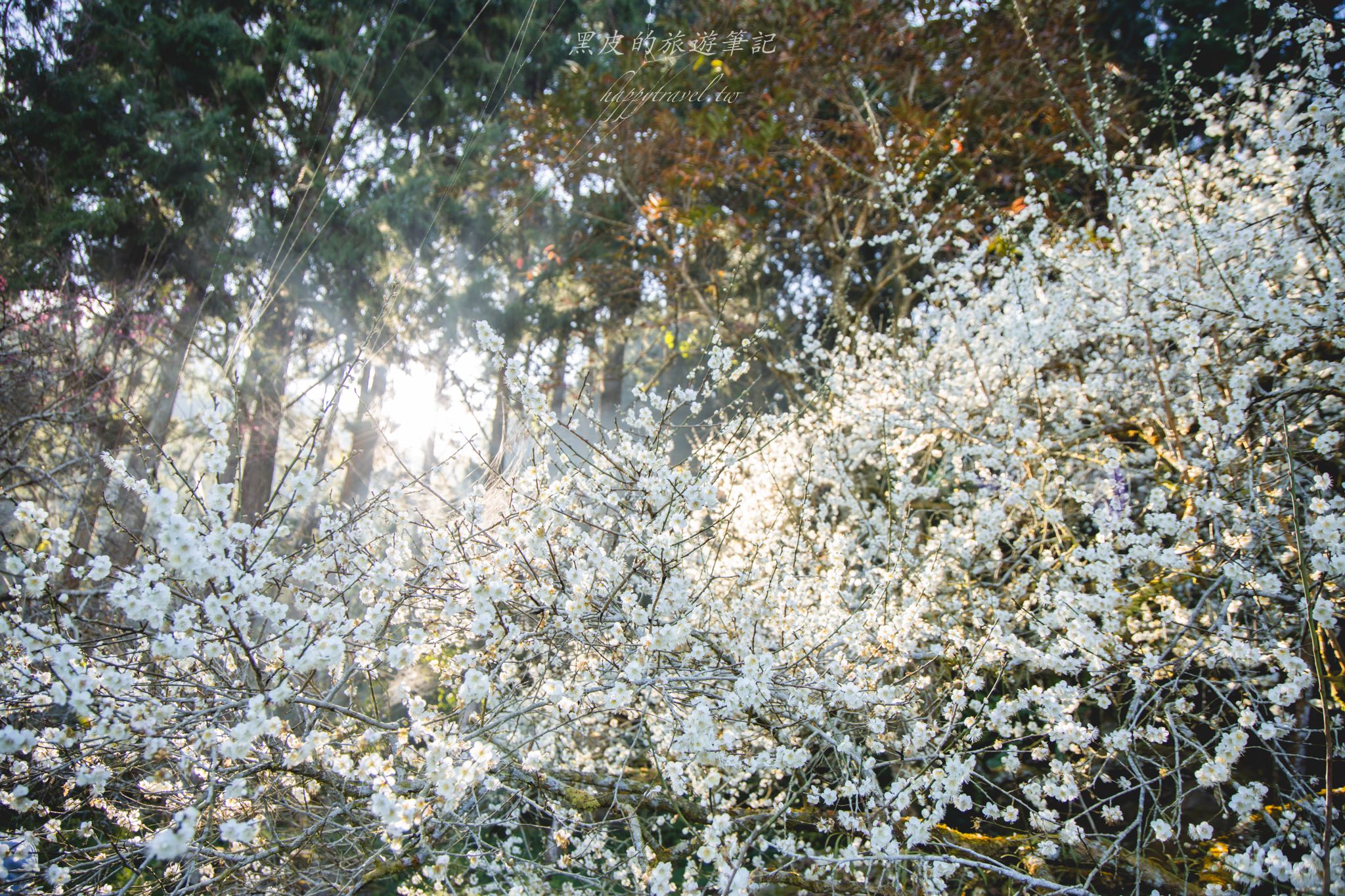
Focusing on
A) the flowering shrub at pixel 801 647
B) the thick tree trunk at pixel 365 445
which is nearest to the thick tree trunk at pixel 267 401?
the thick tree trunk at pixel 365 445

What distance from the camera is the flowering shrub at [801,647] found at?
1.72m

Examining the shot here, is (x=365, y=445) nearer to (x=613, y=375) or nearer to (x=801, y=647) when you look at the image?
(x=613, y=375)

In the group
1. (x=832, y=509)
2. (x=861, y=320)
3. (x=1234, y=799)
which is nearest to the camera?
(x=1234, y=799)

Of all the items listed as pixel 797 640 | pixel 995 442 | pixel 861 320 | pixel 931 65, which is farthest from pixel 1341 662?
pixel 931 65

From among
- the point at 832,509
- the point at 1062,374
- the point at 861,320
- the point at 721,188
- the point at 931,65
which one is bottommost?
the point at 832,509

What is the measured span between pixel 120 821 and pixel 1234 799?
397 cm

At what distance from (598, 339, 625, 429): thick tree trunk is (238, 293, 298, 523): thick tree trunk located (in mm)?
3677

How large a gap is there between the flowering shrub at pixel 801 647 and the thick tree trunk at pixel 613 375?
4924 millimetres

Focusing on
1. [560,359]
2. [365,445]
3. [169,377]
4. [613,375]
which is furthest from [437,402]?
[169,377]

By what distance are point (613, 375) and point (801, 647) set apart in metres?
6.42

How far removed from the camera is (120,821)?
240cm

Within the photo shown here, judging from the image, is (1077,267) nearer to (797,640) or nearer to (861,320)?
(861,320)

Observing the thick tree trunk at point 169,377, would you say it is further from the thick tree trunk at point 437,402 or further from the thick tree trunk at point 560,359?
the thick tree trunk at point 560,359

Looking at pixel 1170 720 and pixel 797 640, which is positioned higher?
pixel 797 640
